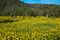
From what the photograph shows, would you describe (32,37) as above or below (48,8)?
above

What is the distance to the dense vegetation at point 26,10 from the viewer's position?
5684 centimetres

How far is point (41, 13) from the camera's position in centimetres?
5847

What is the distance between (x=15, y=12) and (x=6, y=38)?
4164 cm

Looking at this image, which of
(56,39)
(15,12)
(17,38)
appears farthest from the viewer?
(15,12)

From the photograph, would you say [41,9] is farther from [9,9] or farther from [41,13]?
[9,9]

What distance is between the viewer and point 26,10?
59812 millimetres

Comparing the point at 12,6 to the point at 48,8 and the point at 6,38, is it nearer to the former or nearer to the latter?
the point at 48,8

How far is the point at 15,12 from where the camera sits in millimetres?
56656

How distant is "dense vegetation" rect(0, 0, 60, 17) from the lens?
56844 mm

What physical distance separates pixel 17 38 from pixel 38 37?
5.12 feet

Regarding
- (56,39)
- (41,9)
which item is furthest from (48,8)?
(56,39)

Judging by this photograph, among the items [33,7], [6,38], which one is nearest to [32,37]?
[6,38]

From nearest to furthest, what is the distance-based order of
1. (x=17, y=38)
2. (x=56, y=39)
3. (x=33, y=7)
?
(x=17, y=38) → (x=56, y=39) → (x=33, y=7)

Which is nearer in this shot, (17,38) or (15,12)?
(17,38)
